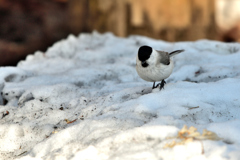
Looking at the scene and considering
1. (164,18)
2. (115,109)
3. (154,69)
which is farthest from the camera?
(164,18)

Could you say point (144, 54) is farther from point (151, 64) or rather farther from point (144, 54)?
point (151, 64)

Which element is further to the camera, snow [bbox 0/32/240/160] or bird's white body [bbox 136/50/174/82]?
bird's white body [bbox 136/50/174/82]

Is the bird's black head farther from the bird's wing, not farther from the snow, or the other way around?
the snow

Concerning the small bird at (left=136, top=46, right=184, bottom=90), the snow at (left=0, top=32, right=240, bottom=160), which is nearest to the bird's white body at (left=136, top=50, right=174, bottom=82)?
the small bird at (left=136, top=46, right=184, bottom=90)

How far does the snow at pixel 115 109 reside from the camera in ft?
6.41

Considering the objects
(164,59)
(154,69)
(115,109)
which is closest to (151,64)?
→ (154,69)

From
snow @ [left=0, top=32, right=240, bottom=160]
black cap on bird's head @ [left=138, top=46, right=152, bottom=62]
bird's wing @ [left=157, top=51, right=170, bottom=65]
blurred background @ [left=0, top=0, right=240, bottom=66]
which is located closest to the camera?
snow @ [left=0, top=32, right=240, bottom=160]

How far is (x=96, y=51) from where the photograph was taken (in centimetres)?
517

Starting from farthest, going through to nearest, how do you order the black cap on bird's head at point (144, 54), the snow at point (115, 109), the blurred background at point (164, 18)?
1. the blurred background at point (164, 18)
2. the black cap on bird's head at point (144, 54)
3. the snow at point (115, 109)

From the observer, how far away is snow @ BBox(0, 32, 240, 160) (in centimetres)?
196

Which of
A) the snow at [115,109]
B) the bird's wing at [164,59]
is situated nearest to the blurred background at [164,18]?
the snow at [115,109]

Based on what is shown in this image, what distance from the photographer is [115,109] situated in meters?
2.68

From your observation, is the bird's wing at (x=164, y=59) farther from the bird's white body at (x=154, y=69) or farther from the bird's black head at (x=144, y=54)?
the bird's black head at (x=144, y=54)

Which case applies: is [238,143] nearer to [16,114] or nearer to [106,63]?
[16,114]
